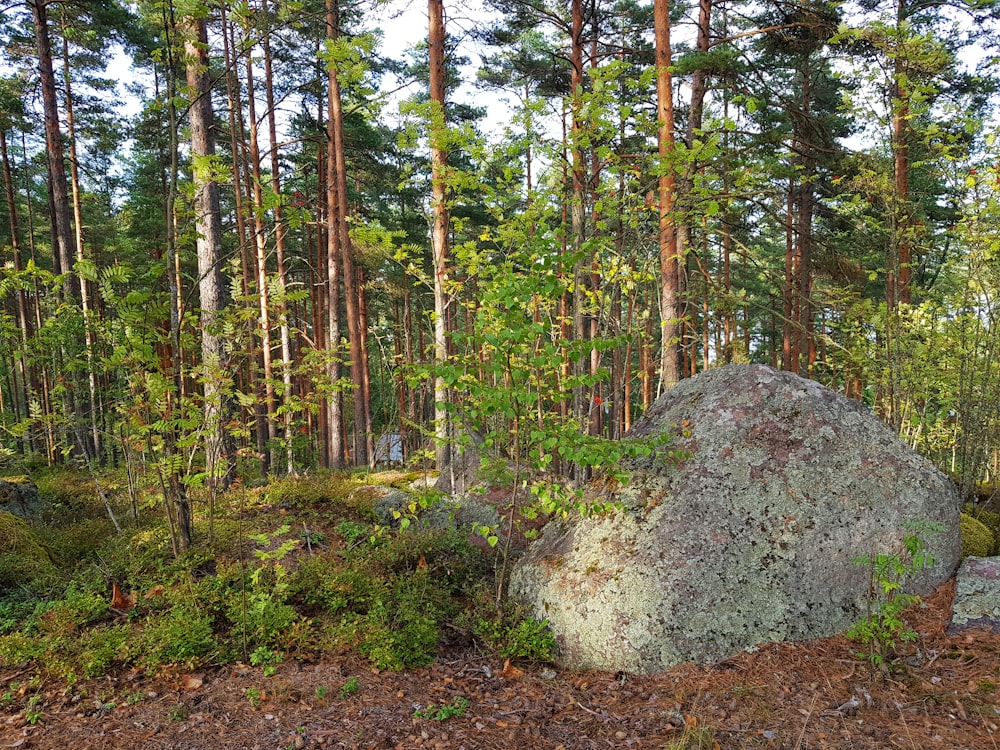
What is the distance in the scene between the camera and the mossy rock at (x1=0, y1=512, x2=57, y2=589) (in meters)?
4.43

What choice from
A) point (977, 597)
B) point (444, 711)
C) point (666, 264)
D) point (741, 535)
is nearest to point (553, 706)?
point (444, 711)

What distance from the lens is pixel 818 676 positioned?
334cm

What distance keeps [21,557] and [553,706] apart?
455 cm

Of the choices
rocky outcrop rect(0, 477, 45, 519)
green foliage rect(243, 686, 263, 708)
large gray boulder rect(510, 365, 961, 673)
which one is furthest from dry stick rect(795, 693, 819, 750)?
rocky outcrop rect(0, 477, 45, 519)

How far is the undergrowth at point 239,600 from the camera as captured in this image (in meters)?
3.61

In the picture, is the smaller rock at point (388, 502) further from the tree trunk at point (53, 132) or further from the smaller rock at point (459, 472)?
the tree trunk at point (53, 132)

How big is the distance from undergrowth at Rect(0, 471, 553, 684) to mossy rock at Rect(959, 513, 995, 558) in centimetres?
376

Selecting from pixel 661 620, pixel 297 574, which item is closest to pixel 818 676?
pixel 661 620

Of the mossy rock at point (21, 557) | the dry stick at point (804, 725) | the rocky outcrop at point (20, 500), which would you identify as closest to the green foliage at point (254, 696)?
the mossy rock at point (21, 557)

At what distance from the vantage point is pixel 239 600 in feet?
13.0

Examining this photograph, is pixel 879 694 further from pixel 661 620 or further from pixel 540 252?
pixel 540 252

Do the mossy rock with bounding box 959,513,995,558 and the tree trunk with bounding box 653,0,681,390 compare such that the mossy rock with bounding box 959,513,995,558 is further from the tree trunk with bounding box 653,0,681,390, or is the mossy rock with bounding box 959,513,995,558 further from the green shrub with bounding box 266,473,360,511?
the green shrub with bounding box 266,473,360,511

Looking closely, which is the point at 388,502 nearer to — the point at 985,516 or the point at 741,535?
the point at 741,535

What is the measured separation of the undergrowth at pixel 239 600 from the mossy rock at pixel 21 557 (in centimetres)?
2
